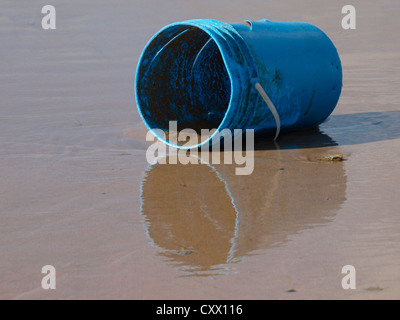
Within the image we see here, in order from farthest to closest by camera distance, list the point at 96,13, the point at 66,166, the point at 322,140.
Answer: the point at 96,13 < the point at 322,140 < the point at 66,166

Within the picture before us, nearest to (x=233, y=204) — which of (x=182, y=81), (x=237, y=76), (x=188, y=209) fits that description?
(x=188, y=209)

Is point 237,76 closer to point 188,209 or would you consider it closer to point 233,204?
point 233,204

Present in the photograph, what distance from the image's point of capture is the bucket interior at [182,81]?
556cm

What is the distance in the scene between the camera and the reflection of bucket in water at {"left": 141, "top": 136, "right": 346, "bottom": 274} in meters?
3.21

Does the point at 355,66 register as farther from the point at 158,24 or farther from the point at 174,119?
the point at 158,24

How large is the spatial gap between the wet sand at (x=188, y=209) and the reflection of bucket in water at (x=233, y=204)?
0.01 m

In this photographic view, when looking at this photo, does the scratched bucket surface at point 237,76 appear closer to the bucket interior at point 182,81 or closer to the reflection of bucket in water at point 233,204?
the bucket interior at point 182,81

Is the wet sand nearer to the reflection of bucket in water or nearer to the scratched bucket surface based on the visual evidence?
the reflection of bucket in water

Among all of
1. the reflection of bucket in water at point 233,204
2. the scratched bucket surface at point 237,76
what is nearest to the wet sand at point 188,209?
the reflection of bucket in water at point 233,204

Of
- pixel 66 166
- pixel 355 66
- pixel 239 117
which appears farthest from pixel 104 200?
pixel 355 66

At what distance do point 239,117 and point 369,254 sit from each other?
2140mm

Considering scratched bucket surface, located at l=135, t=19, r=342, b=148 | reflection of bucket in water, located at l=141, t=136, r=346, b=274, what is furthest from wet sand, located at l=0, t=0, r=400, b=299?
scratched bucket surface, located at l=135, t=19, r=342, b=148

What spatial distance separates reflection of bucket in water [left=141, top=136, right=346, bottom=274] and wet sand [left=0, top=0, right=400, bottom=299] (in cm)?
1

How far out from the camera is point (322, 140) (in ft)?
→ 17.6
